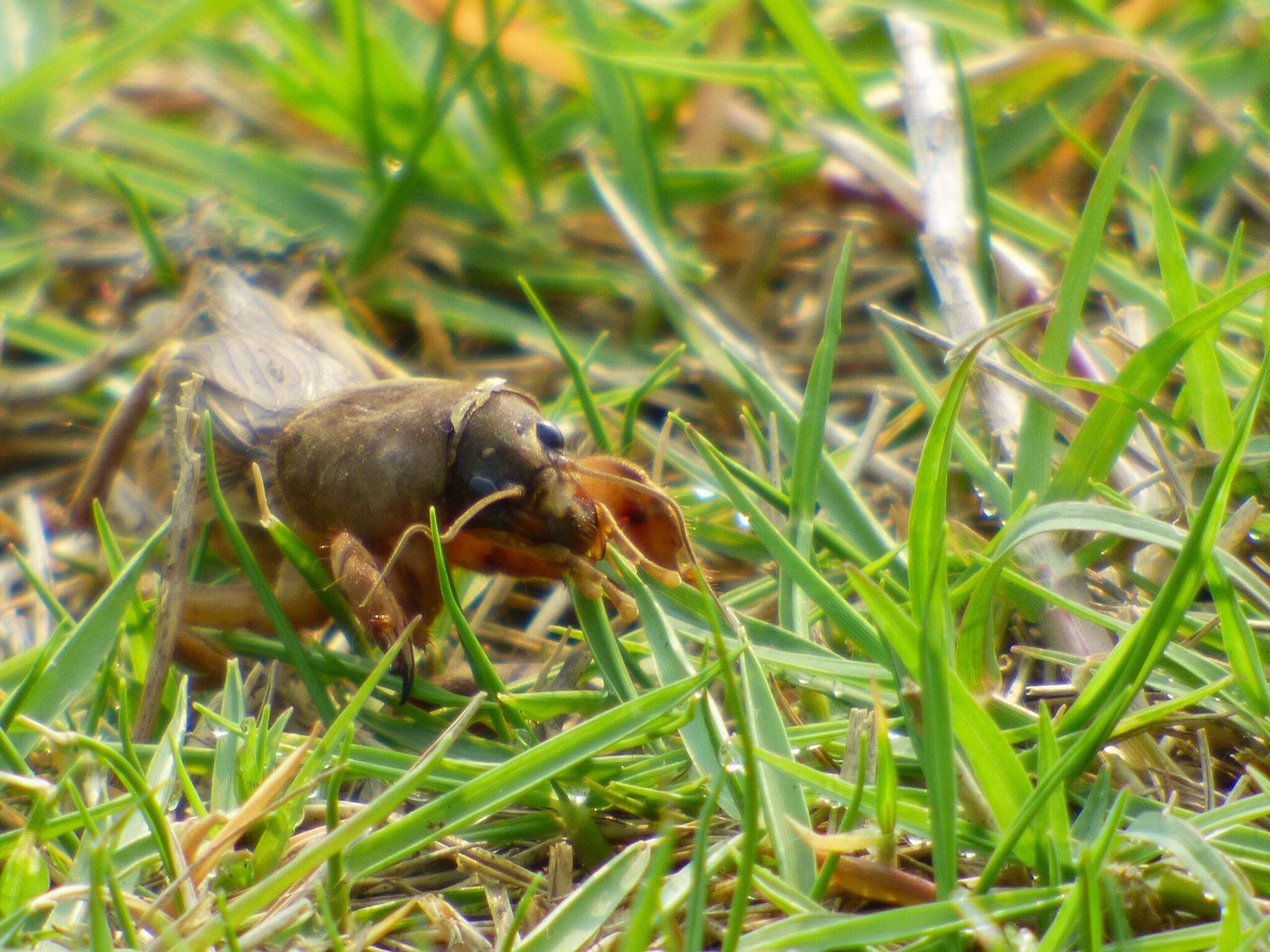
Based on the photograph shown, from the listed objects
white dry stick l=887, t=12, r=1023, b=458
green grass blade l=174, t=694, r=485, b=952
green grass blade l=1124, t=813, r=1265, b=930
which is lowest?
green grass blade l=174, t=694, r=485, b=952

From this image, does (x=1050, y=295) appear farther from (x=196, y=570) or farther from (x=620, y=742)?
(x=196, y=570)

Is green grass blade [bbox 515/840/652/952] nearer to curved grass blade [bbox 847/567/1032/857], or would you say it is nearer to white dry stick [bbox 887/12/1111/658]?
curved grass blade [bbox 847/567/1032/857]

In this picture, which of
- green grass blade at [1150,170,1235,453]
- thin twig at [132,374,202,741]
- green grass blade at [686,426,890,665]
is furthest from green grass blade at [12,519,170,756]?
green grass blade at [1150,170,1235,453]

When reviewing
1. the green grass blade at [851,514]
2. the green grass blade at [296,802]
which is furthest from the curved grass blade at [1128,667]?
the green grass blade at [296,802]

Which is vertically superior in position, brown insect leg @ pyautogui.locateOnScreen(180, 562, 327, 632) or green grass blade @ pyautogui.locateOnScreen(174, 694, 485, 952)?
green grass blade @ pyautogui.locateOnScreen(174, 694, 485, 952)

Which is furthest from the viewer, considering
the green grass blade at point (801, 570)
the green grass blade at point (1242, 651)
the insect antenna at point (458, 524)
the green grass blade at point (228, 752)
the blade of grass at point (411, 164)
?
the blade of grass at point (411, 164)

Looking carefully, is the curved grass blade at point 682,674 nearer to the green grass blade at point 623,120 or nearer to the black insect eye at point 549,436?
the black insect eye at point 549,436

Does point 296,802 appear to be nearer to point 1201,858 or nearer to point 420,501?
point 420,501

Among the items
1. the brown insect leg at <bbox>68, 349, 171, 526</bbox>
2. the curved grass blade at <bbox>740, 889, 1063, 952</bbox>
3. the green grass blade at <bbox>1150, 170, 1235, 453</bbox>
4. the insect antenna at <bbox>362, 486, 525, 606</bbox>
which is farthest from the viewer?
the brown insect leg at <bbox>68, 349, 171, 526</bbox>
